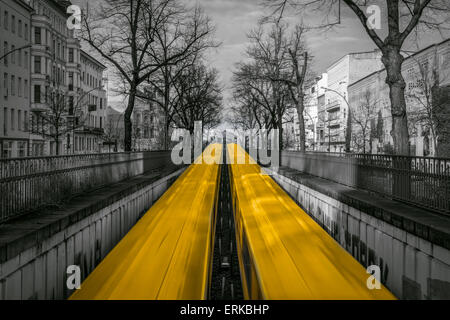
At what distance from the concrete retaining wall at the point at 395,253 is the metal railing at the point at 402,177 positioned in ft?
3.75

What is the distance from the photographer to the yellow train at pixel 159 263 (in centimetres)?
941

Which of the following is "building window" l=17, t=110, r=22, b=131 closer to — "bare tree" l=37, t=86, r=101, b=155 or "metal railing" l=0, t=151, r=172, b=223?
"bare tree" l=37, t=86, r=101, b=155

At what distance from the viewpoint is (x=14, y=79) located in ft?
169

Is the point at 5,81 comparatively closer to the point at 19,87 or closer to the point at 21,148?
the point at 19,87

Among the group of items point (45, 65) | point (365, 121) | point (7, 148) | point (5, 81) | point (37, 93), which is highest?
point (45, 65)

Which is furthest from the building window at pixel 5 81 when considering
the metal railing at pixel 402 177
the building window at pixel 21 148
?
the metal railing at pixel 402 177

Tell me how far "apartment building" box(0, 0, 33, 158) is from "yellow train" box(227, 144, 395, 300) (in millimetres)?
37375

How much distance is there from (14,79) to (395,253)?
47673 millimetres

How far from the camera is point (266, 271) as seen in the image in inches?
415

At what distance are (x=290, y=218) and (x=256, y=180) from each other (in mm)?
17278

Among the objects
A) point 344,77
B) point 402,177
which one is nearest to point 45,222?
point 402,177

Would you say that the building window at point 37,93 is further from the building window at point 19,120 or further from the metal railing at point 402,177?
the metal railing at point 402,177

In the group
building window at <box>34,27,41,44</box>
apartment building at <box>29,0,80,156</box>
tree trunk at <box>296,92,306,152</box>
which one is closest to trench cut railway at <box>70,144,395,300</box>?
tree trunk at <box>296,92,306,152</box>
